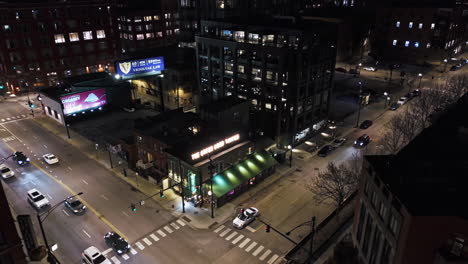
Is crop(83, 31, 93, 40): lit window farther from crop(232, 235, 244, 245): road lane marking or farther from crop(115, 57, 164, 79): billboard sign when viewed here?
crop(232, 235, 244, 245): road lane marking

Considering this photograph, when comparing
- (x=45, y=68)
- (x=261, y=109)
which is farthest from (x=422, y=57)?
(x=45, y=68)

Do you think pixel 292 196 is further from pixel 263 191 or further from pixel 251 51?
pixel 251 51

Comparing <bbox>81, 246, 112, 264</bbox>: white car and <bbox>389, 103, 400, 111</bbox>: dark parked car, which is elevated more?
<bbox>389, 103, 400, 111</bbox>: dark parked car

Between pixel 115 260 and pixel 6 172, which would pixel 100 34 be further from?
pixel 115 260

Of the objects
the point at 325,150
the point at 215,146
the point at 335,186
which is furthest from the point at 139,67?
the point at 335,186

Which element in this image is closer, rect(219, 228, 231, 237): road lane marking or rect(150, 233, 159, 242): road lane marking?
rect(150, 233, 159, 242): road lane marking

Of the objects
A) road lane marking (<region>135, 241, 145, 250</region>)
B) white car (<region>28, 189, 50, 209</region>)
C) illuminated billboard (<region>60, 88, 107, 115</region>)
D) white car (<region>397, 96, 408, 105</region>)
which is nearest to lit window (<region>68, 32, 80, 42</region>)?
illuminated billboard (<region>60, 88, 107, 115</region>)
